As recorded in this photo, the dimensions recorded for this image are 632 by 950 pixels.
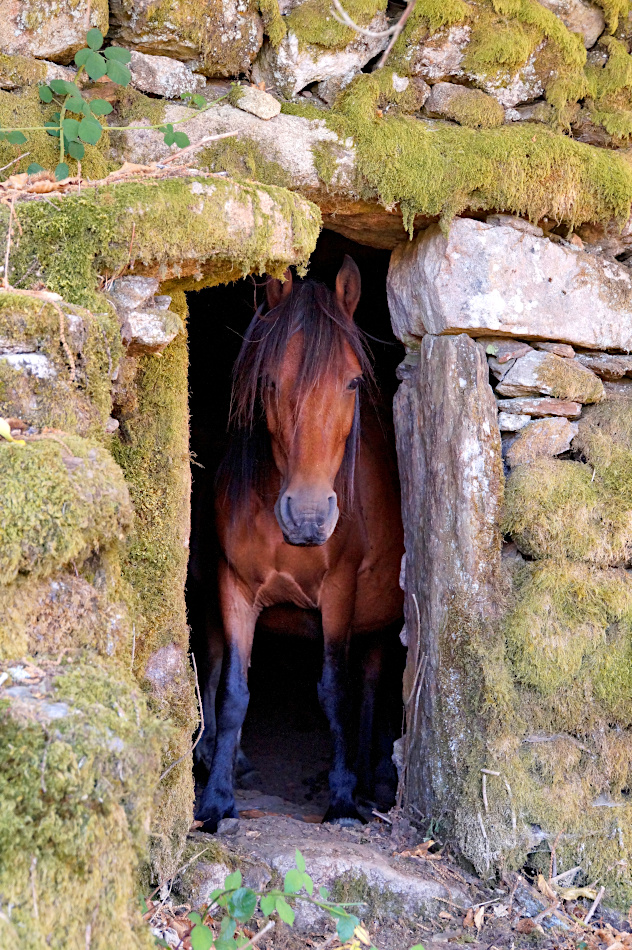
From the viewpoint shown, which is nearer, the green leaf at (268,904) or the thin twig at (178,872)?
the green leaf at (268,904)

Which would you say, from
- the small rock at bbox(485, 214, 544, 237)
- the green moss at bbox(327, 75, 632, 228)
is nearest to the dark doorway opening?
the small rock at bbox(485, 214, 544, 237)

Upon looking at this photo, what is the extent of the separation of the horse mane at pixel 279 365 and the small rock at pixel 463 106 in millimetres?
926

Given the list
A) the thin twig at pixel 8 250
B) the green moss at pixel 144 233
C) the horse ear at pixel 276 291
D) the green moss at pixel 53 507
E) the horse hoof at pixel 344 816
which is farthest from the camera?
the horse ear at pixel 276 291

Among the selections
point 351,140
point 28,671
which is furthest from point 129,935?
point 351,140

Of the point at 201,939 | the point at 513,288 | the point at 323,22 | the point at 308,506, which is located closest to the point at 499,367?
the point at 513,288

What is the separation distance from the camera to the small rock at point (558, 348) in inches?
→ 141

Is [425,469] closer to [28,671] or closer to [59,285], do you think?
[59,285]

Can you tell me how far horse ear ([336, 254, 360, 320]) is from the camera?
402 centimetres

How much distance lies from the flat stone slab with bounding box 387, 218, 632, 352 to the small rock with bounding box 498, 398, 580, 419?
0.90 ft

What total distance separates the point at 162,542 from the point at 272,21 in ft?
7.10

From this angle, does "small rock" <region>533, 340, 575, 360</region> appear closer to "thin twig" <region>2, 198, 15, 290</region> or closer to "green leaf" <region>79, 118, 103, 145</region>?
"green leaf" <region>79, 118, 103, 145</region>

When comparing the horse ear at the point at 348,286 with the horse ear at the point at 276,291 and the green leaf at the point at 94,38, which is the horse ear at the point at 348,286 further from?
the green leaf at the point at 94,38

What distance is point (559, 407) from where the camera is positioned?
3576 mm

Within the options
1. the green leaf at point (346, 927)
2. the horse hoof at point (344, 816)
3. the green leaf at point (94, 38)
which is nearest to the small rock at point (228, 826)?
the horse hoof at point (344, 816)
